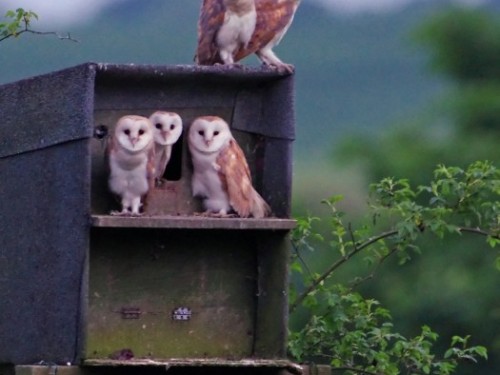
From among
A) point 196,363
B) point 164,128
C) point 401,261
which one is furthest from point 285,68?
point 196,363

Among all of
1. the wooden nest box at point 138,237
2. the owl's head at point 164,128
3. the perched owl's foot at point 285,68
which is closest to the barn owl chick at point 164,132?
the owl's head at point 164,128

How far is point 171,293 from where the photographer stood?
6309mm

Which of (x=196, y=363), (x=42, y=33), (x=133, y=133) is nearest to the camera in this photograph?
(x=196, y=363)

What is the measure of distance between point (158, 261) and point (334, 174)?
2131 cm

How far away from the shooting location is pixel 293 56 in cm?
5475

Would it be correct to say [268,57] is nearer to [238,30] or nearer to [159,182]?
[238,30]

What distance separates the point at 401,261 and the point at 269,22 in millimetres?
1002

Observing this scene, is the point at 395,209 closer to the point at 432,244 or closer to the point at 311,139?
the point at 432,244

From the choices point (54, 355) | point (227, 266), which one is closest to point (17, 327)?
point (54, 355)

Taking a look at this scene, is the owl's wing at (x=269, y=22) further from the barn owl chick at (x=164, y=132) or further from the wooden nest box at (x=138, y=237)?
→ the barn owl chick at (x=164, y=132)

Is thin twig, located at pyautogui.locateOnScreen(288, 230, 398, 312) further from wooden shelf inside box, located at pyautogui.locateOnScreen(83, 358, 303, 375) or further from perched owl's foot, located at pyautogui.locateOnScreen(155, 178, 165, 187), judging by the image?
perched owl's foot, located at pyautogui.locateOnScreen(155, 178, 165, 187)

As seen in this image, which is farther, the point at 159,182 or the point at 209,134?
the point at 159,182

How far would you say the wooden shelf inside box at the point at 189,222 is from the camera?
5.93 metres

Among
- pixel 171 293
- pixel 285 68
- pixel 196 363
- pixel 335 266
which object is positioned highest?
pixel 285 68
